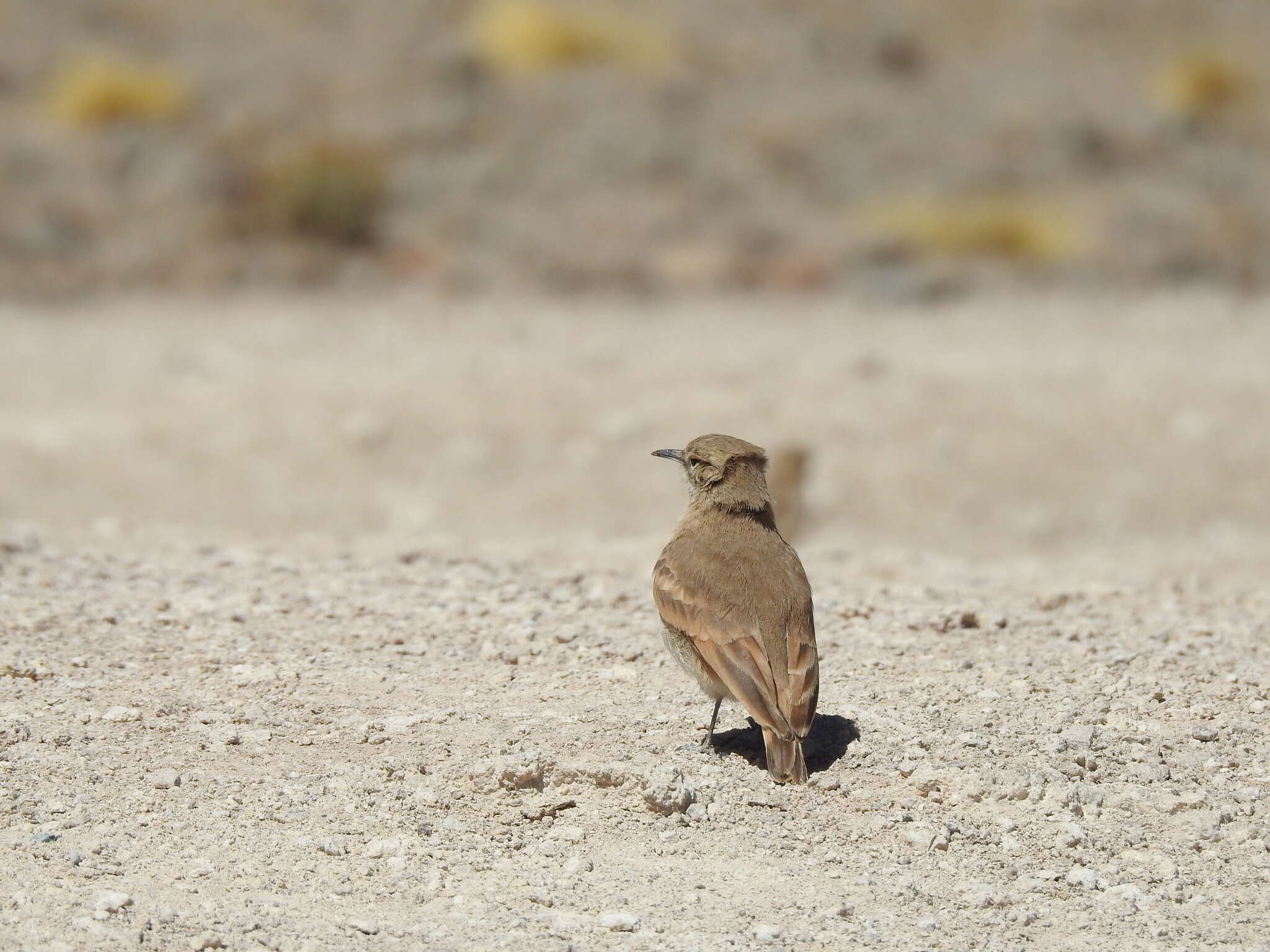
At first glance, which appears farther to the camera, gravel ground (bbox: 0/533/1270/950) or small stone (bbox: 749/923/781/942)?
gravel ground (bbox: 0/533/1270/950)

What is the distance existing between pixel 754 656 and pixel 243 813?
63.3 inches

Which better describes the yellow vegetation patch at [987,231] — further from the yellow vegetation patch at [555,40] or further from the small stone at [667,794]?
the small stone at [667,794]

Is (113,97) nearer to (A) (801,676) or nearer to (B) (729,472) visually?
(B) (729,472)

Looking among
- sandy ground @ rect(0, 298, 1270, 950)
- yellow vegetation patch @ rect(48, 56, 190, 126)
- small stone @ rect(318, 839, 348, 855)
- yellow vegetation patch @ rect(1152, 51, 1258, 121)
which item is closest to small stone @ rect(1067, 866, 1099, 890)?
sandy ground @ rect(0, 298, 1270, 950)

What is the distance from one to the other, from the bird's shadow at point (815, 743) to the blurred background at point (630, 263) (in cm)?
520

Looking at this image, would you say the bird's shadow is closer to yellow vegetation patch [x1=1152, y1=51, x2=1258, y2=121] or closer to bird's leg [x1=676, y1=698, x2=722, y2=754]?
bird's leg [x1=676, y1=698, x2=722, y2=754]

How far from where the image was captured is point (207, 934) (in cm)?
395

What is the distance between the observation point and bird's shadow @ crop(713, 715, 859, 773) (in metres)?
4.99

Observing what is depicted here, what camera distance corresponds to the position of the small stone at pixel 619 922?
411cm

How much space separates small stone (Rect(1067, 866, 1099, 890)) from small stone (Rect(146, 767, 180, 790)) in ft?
8.76

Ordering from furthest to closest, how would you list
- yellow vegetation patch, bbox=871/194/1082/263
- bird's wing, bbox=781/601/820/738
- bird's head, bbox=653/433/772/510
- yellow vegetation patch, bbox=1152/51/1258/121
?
yellow vegetation patch, bbox=1152/51/1258/121 → yellow vegetation patch, bbox=871/194/1082/263 → bird's head, bbox=653/433/772/510 → bird's wing, bbox=781/601/820/738

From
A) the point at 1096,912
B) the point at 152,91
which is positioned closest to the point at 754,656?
the point at 1096,912

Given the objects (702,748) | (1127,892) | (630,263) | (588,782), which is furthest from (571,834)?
(630,263)

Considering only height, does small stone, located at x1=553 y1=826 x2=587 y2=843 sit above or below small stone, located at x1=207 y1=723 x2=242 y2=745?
below
